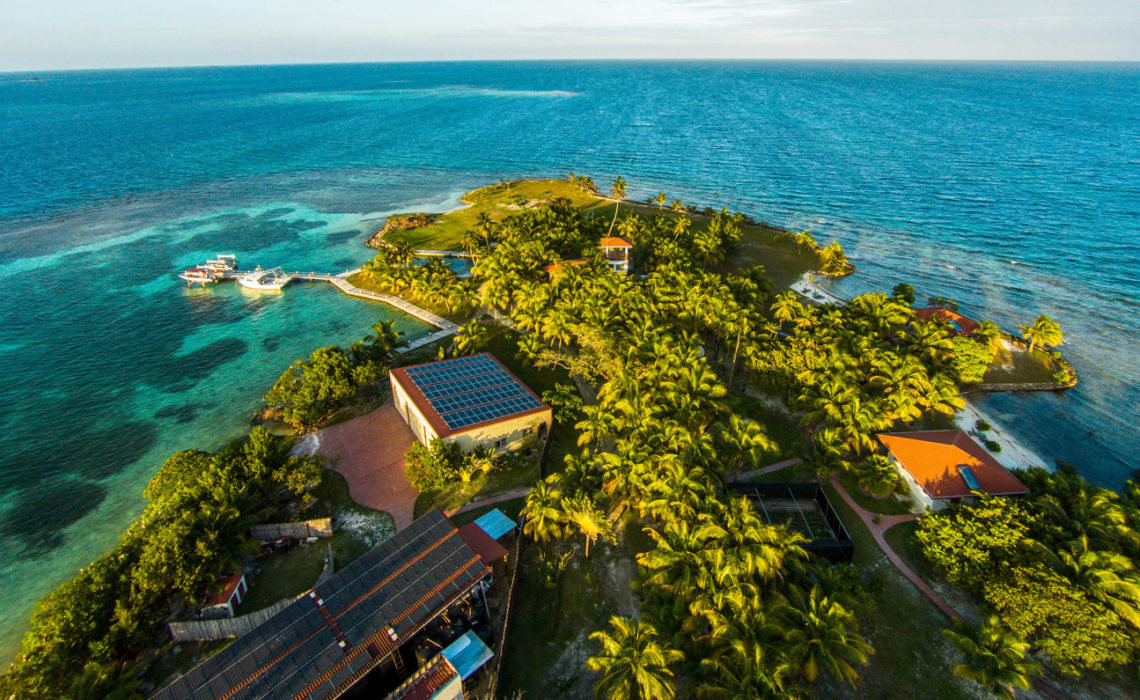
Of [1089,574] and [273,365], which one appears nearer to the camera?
[1089,574]

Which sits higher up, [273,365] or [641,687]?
[641,687]

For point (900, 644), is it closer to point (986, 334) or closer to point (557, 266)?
point (986, 334)

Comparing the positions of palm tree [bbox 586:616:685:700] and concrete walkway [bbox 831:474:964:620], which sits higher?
palm tree [bbox 586:616:685:700]

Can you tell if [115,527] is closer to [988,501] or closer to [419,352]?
[419,352]

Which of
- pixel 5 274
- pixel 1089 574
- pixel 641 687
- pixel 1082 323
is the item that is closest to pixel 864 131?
pixel 1082 323

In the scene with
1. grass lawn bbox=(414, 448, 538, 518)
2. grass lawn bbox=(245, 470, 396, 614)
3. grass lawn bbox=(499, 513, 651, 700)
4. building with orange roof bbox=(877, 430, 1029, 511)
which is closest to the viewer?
grass lawn bbox=(499, 513, 651, 700)

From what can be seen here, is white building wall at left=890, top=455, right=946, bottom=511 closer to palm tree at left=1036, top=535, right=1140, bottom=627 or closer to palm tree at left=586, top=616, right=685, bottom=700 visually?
palm tree at left=1036, top=535, right=1140, bottom=627

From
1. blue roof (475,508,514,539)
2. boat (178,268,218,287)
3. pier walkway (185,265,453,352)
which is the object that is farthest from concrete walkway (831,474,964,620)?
boat (178,268,218,287)
